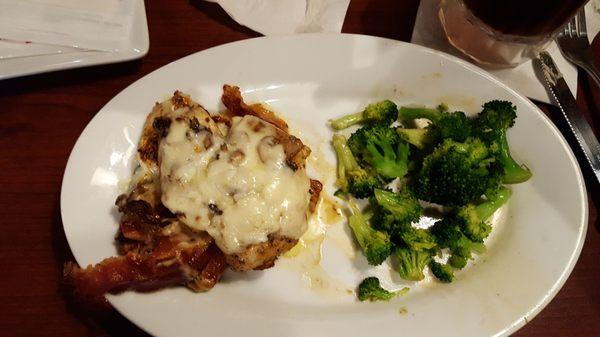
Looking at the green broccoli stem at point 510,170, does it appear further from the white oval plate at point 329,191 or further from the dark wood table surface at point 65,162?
the dark wood table surface at point 65,162

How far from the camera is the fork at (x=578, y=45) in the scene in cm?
235

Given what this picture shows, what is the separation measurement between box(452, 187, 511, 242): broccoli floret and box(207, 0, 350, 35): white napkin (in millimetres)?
1020

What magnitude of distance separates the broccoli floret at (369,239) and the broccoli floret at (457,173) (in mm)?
242

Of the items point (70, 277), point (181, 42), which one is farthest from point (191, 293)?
point (181, 42)

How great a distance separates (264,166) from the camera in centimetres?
170

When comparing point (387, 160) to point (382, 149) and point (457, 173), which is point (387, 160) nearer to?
point (382, 149)

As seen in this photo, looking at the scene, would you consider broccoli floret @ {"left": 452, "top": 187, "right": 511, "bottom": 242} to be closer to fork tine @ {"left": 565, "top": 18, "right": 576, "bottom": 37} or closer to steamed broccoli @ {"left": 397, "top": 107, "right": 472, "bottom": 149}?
steamed broccoli @ {"left": 397, "top": 107, "right": 472, "bottom": 149}

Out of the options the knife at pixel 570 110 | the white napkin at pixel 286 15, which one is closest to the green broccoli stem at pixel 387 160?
the white napkin at pixel 286 15

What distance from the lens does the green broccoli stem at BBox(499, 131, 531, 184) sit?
203 cm

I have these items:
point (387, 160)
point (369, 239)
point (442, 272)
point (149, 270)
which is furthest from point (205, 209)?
point (442, 272)

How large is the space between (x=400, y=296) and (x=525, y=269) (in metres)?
0.49

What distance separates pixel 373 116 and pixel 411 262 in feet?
2.06

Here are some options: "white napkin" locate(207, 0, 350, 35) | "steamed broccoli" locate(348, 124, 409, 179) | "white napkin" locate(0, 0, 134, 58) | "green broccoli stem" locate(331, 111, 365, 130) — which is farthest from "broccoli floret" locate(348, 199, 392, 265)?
"white napkin" locate(0, 0, 134, 58)

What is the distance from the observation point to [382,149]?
2.06m
